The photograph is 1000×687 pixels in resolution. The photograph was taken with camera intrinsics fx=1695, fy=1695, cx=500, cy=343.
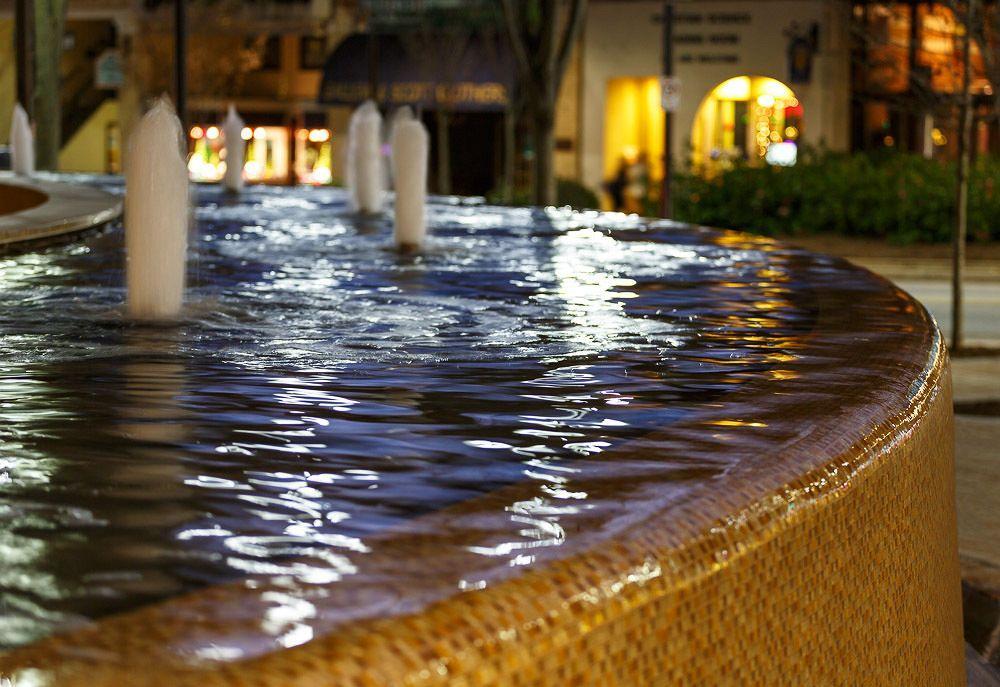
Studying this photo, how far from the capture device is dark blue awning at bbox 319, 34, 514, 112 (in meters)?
39.7

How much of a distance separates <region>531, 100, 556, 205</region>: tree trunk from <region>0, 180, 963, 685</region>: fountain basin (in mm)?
14164

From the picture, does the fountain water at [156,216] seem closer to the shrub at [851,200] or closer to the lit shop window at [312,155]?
the shrub at [851,200]

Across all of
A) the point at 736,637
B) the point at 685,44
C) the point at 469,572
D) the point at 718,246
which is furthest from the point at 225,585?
the point at 685,44

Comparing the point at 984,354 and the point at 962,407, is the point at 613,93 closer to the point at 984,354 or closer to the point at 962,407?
the point at 984,354

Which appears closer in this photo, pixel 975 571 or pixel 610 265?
pixel 975 571

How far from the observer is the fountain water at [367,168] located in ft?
34.7

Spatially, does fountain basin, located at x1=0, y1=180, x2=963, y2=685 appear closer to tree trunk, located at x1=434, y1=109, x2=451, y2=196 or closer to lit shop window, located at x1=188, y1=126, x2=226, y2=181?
tree trunk, located at x1=434, y1=109, x2=451, y2=196

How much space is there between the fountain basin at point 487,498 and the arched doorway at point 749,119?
3406 centimetres

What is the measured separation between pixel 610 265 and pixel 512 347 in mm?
2456

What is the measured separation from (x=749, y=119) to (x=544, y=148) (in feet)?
68.0

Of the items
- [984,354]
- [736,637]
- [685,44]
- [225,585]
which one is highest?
[685,44]

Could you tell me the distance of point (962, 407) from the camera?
1098 cm

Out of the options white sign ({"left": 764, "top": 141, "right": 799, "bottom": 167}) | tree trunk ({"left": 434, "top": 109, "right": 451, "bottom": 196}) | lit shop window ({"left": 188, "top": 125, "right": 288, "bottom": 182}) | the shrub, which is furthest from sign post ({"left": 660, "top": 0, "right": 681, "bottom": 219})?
lit shop window ({"left": 188, "top": 125, "right": 288, "bottom": 182})

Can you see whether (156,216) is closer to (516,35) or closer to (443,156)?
(516,35)
